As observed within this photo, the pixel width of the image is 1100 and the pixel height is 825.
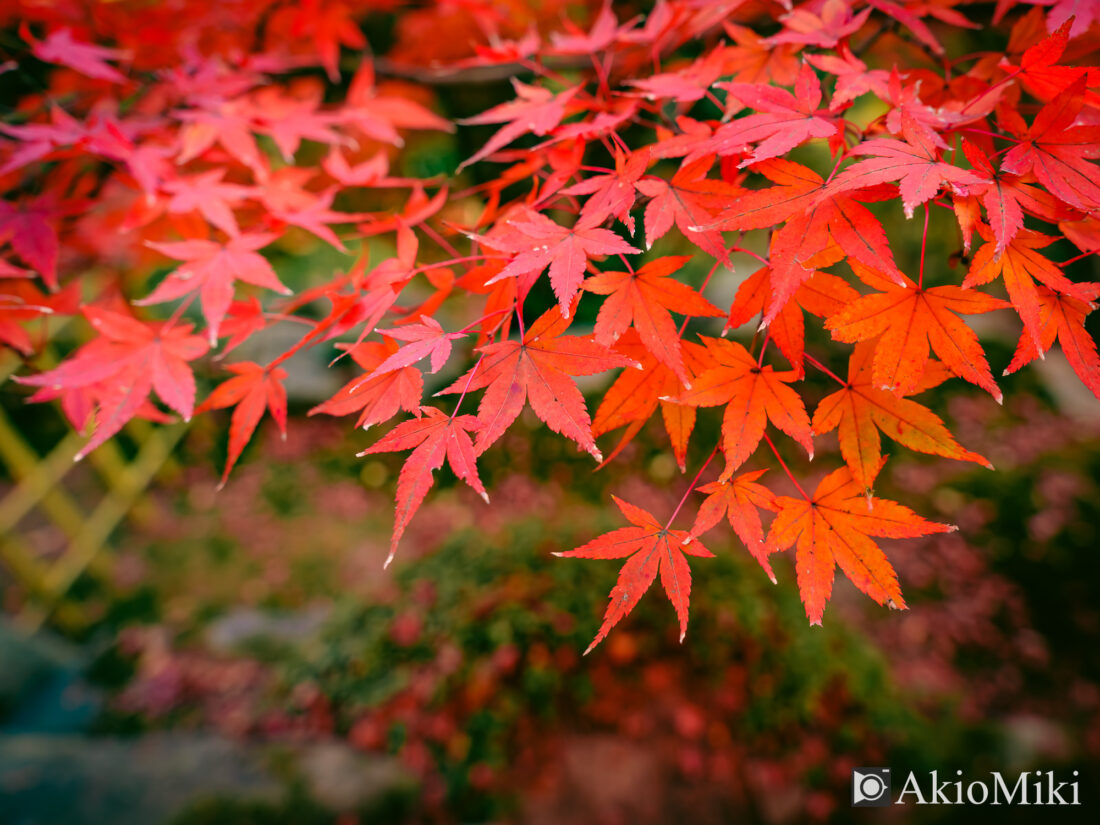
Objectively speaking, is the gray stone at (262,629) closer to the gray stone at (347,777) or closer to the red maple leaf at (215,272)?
the gray stone at (347,777)

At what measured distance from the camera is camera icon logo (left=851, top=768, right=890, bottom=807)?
6.80 ft

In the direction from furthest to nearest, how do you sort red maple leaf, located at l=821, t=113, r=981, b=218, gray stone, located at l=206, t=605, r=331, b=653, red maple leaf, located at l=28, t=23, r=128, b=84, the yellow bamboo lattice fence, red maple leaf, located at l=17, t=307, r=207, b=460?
the yellow bamboo lattice fence, gray stone, located at l=206, t=605, r=331, b=653, red maple leaf, located at l=28, t=23, r=128, b=84, red maple leaf, located at l=17, t=307, r=207, b=460, red maple leaf, located at l=821, t=113, r=981, b=218

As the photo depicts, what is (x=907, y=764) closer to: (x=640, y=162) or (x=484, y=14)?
(x=640, y=162)

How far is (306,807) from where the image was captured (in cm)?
204

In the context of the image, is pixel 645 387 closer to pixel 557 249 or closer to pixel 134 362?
pixel 557 249

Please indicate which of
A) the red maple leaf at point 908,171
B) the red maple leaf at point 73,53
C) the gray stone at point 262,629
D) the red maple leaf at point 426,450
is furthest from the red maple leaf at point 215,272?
the gray stone at point 262,629

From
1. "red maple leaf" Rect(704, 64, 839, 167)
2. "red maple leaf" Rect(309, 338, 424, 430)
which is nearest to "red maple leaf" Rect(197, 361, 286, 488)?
"red maple leaf" Rect(309, 338, 424, 430)

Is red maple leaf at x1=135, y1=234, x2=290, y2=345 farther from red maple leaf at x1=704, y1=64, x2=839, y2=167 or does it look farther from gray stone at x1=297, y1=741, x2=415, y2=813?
gray stone at x1=297, y1=741, x2=415, y2=813

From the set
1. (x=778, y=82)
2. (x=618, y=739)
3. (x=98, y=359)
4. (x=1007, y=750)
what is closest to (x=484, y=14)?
(x=778, y=82)

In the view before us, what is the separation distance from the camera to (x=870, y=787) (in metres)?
2.13

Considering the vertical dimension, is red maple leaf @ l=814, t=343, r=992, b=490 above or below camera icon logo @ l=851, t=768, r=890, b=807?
above

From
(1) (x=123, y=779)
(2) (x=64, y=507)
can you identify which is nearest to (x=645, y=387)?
(1) (x=123, y=779)

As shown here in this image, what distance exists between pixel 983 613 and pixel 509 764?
3.21 meters

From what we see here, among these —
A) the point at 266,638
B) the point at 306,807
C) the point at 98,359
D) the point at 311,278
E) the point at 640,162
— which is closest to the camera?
the point at 640,162
